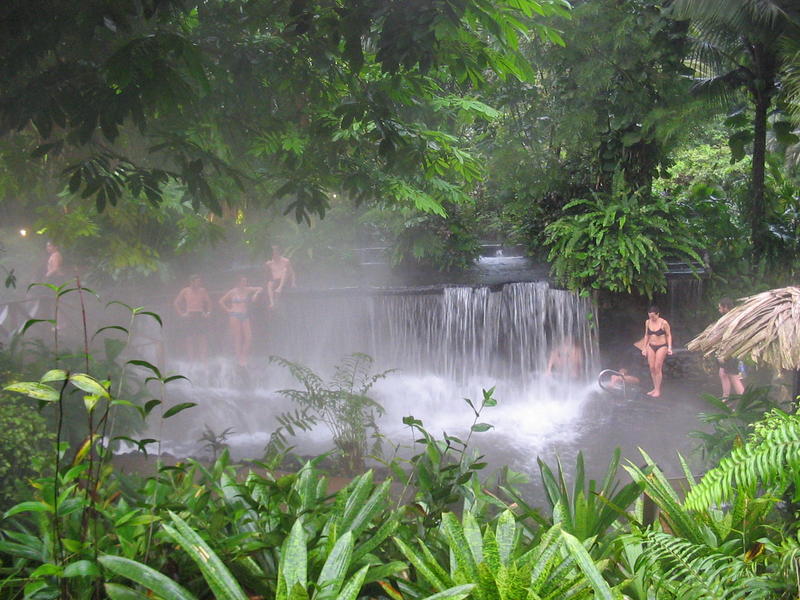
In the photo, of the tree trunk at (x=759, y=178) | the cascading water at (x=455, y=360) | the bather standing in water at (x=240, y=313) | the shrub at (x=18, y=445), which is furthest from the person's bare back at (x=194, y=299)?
the tree trunk at (x=759, y=178)

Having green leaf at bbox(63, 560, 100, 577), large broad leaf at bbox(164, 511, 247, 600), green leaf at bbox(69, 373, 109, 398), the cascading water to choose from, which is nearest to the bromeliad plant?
large broad leaf at bbox(164, 511, 247, 600)

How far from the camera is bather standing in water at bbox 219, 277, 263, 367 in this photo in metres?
10.2

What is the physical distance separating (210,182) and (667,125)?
21.5 feet

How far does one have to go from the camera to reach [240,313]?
33.9 feet

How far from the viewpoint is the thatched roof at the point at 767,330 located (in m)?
3.35

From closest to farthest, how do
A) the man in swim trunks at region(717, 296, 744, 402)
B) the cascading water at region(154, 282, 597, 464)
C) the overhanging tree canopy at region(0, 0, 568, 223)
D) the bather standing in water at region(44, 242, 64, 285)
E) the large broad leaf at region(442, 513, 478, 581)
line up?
the large broad leaf at region(442, 513, 478, 581) < the overhanging tree canopy at region(0, 0, 568, 223) < the man in swim trunks at region(717, 296, 744, 402) < the cascading water at region(154, 282, 597, 464) < the bather standing in water at region(44, 242, 64, 285)

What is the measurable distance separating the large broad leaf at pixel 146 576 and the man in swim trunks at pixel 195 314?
909cm

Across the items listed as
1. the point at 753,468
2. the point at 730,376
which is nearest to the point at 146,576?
the point at 753,468

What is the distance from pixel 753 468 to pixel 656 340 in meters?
6.19

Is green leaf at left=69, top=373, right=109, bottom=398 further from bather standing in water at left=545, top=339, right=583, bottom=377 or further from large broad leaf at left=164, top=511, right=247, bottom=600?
bather standing in water at left=545, top=339, right=583, bottom=377

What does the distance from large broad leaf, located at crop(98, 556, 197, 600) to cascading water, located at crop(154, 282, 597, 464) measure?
22.6 ft

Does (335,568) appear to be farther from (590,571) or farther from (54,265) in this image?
(54,265)

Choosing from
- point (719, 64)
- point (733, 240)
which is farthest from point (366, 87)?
point (733, 240)

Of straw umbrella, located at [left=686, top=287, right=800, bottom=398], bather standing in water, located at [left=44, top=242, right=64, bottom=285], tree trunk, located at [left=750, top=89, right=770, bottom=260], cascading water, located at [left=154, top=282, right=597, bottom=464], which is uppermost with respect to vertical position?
tree trunk, located at [left=750, top=89, right=770, bottom=260]
